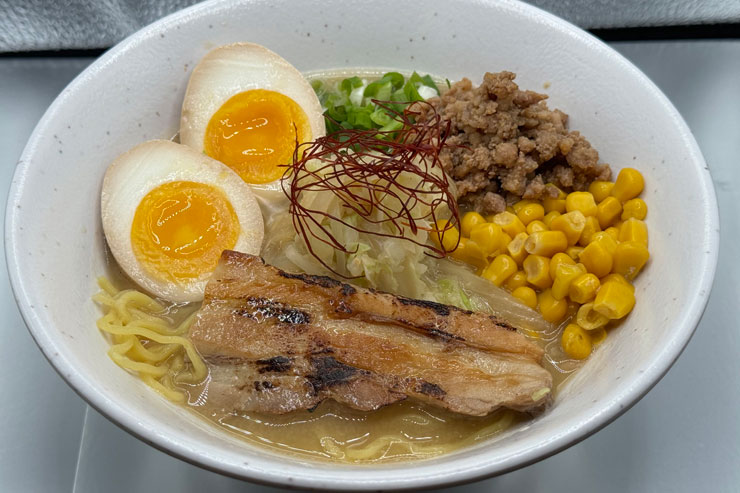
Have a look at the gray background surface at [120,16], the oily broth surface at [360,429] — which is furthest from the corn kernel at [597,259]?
the gray background surface at [120,16]

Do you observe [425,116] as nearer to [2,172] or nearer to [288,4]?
[288,4]

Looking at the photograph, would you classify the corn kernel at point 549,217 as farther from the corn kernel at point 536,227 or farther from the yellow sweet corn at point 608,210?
the yellow sweet corn at point 608,210

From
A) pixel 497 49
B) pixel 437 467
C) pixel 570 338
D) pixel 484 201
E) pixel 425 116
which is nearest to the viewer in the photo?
pixel 437 467

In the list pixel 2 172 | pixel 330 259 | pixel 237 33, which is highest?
pixel 237 33

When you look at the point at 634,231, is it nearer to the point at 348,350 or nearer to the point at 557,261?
the point at 557,261

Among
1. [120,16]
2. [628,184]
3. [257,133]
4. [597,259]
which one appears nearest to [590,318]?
[597,259]

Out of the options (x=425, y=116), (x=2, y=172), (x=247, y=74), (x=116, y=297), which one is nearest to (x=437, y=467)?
(x=116, y=297)
